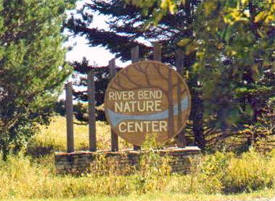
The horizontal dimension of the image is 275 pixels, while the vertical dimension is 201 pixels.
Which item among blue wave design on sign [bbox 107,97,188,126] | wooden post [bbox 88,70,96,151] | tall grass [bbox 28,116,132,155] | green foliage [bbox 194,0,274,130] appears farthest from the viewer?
tall grass [bbox 28,116,132,155]

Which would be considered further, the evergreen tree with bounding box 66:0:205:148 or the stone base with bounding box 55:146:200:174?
the evergreen tree with bounding box 66:0:205:148

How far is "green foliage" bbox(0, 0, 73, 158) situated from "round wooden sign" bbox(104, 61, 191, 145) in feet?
8.26

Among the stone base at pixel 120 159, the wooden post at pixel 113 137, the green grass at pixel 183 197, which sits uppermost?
the wooden post at pixel 113 137

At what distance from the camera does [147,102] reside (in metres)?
15.6

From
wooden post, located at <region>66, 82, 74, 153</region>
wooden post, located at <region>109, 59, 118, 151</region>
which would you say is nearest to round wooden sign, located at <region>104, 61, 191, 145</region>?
wooden post, located at <region>109, 59, 118, 151</region>

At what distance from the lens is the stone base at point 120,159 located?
15.2m

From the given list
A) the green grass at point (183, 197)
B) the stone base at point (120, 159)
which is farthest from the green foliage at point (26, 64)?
the green grass at point (183, 197)

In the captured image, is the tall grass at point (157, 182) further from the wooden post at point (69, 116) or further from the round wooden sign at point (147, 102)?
the wooden post at point (69, 116)

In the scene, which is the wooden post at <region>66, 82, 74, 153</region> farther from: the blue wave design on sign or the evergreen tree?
the evergreen tree

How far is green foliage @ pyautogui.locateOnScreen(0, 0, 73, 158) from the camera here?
16.6 meters

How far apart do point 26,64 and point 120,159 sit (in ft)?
13.3

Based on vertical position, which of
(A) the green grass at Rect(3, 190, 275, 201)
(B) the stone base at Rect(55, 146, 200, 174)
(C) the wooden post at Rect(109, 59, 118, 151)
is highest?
(C) the wooden post at Rect(109, 59, 118, 151)

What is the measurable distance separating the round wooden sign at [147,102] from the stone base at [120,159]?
0.47m

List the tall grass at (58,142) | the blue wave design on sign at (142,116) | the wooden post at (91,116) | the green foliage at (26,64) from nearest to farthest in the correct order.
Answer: the blue wave design on sign at (142,116), the wooden post at (91,116), the green foliage at (26,64), the tall grass at (58,142)
